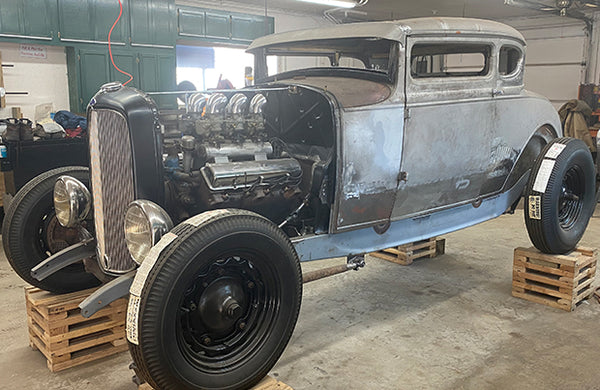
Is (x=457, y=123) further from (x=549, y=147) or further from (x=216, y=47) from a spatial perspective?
(x=216, y=47)

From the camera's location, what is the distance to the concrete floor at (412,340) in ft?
9.18

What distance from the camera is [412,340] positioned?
3.26 metres

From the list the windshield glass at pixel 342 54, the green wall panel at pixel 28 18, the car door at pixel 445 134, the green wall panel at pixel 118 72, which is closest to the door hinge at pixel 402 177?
the car door at pixel 445 134

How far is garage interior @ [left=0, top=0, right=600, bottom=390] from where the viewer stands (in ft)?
9.42

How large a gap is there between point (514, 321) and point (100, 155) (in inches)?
111

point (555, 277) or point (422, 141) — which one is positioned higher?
point (422, 141)

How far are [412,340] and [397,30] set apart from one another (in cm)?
190

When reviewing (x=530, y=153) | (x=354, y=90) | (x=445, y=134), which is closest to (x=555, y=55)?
(x=530, y=153)

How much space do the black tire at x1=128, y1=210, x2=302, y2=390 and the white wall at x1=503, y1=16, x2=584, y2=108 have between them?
485 inches

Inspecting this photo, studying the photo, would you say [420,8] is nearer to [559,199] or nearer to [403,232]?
[559,199]

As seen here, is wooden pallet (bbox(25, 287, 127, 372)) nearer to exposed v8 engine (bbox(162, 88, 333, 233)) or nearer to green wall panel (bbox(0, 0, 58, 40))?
exposed v8 engine (bbox(162, 88, 333, 233))

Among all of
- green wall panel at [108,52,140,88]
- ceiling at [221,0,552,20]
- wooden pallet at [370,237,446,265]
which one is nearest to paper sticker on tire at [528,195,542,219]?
wooden pallet at [370,237,446,265]

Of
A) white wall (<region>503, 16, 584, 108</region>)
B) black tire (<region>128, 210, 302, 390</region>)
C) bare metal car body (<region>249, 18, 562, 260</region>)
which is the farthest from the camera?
white wall (<region>503, 16, 584, 108</region>)

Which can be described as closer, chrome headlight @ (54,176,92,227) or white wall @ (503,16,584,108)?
chrome headlight @ (54,176,92,227)
